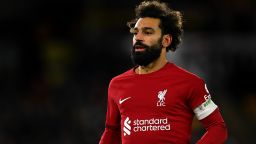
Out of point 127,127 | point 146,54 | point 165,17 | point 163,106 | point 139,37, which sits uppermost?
point 165,17

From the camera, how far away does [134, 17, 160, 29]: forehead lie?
567 cm

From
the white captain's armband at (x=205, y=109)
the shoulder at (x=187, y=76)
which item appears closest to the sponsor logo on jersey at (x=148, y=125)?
the white captain's armband at (x=205, y=109)

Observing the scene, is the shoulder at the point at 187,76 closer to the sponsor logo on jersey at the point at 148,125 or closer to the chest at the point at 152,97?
the chest at the point at 152,97

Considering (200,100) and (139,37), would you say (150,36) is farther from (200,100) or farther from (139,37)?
(200,100)

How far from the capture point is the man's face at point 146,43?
5.59m

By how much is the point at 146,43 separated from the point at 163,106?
1.57 ft

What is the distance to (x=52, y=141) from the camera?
34.8 feet

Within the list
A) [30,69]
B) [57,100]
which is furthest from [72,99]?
[30,69]

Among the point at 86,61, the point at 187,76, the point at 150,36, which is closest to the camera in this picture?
the point at 187,76

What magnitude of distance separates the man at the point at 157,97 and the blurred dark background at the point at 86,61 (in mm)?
4722

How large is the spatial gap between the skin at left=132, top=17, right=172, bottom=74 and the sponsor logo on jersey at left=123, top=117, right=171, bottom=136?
43 cm

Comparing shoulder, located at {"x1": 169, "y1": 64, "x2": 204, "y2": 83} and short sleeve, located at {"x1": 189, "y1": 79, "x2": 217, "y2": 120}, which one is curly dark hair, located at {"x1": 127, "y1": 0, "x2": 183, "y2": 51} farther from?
short sleeve, located at {"x1": 189, "y1": 79, "x2": 217, "y2": 120}

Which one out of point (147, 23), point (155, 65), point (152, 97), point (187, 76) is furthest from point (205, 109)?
point (147, 23)

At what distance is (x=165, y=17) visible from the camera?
5.79 meters
